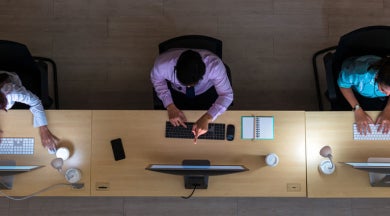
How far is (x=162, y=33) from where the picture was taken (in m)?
2.85

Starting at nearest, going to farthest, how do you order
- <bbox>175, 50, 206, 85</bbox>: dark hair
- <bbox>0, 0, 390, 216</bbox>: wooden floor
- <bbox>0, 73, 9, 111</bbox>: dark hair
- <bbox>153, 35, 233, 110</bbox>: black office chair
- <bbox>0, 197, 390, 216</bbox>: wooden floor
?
<bbox>175, 50, 206, 85</bbox>: dark hair, <bbox>0, 73, 9, 111</bbox>: dark hair, <bbox>153, 35, 233, 110</bbox>: black office chair, <bbox>0, 197, 390, 216</bbox>: wooden floor, <bbox>0, 0, 390, 216</bbox>: wooden floor

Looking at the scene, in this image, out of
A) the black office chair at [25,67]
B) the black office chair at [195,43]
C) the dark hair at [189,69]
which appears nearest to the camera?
the dark hair at [189,69]

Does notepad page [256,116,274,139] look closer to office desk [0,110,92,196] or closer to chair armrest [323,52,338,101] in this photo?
chair armrest [323,52,338,101]

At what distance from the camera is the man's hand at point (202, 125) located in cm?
196

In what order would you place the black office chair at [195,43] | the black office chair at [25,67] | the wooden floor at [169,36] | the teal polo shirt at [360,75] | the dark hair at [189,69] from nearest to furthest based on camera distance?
the dark hair at [189,69]
the teal polo shirt at [360,75]
the black office chair at [25,67]
the black office chair at [195,43]
the wooden floor at [169,36]

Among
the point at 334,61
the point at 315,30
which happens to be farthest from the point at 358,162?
the point at 315,30

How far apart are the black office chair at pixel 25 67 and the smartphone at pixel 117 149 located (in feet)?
2.04

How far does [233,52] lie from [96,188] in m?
1.62

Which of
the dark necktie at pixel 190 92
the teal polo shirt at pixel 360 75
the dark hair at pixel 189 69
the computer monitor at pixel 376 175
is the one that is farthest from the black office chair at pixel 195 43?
the computer monitor at pixel 376 175

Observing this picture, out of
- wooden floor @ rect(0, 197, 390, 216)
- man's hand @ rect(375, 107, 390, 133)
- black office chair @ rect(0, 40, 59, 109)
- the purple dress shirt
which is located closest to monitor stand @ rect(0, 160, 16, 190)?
black office chair @ rect(0, 40, 59, 109)

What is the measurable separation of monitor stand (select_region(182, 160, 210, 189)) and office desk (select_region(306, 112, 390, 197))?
634 mm

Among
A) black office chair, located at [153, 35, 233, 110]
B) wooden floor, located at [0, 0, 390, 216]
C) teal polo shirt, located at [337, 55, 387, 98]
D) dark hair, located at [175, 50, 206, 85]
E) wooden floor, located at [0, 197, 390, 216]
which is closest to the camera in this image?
dark hair, located at [175, 50, 206, 85]

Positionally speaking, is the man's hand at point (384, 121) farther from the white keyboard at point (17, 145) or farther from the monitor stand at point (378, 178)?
the white keyboard at point (17, 145)

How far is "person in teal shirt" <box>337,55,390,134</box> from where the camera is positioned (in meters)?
1.78
